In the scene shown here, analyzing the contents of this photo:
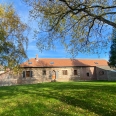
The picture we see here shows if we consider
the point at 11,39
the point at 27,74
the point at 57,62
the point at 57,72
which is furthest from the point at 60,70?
the point at 11,39

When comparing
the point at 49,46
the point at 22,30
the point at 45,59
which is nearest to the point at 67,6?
the point at 49,46

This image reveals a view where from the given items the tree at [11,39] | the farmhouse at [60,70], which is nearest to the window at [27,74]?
the farmhouse at [60,70]

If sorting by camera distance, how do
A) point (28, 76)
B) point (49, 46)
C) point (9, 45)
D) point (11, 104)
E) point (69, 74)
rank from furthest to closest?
point (69, 74) → point (28, 76) → point (9, 45) → point (49, 46) → point (11, 104)

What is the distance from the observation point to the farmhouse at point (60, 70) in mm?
40156

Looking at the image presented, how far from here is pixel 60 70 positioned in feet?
139

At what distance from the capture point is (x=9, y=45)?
14.4m

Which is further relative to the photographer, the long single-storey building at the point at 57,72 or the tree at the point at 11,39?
the long single-storey building at the point at 57,72

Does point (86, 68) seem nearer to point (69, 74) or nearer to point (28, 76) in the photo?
point (69, 74)

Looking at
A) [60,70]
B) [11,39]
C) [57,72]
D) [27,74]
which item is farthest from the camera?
[60,70]

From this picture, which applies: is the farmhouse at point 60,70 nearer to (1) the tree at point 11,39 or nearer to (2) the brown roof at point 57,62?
(2) the brown roof at point 57,62

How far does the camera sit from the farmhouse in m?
40.2

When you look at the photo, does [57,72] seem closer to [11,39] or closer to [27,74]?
[27,74]

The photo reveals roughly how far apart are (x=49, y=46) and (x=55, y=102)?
418 centimetres

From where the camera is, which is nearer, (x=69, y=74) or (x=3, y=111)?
(x=3, y=111)
